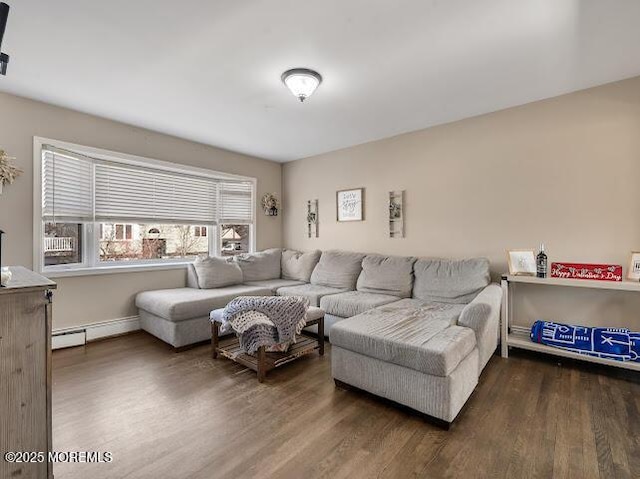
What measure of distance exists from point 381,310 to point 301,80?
2.01 metres

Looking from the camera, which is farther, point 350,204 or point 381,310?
point 350,204

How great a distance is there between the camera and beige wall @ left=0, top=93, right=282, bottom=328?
2.71 m

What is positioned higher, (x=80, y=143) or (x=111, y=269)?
(x=80, y=143)

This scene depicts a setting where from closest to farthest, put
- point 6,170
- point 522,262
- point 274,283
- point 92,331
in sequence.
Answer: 1. point 6,170
2. point 522,262
3. point 92,331
4. point 274,283

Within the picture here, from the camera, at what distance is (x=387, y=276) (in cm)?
341

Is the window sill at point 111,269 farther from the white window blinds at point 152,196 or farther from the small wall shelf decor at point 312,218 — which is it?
the small wall shelf decor at point 312,218

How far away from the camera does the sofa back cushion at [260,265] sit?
165 inches

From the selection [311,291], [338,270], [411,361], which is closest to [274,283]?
[311,291]

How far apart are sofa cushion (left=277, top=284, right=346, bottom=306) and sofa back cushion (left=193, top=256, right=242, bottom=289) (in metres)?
0.64

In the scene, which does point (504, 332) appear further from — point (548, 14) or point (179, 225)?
point (179, 225)

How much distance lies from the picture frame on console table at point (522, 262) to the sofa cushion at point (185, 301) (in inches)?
106

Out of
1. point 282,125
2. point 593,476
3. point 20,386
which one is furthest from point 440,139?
point 20,386

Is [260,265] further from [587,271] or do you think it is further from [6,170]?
[587,271]

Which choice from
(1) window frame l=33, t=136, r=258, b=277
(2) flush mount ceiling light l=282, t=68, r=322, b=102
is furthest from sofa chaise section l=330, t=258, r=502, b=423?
(1) window frame l=33, t=136, r=258, b=277
